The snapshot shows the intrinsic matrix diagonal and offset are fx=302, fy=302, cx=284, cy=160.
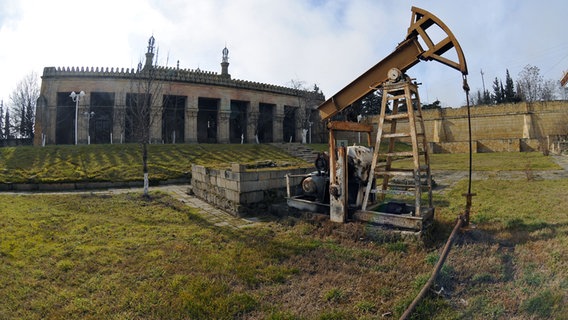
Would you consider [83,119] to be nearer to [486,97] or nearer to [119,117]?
[119,117]

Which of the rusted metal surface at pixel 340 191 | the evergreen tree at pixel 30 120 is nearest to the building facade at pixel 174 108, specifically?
the evergreen tree at pixel 30 120

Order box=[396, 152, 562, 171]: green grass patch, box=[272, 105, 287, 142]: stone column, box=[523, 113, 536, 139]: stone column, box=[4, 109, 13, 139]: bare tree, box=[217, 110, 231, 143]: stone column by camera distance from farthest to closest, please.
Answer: box=[4, 109, 13, 139]: bare tree
box=[523, 113, 536, 139]: stone column
box=[272, 105, 287, 142]: stone column
box=[217, 110, 231, 143]: stone column
box=[396, 152, 562, 171]: green grass patch

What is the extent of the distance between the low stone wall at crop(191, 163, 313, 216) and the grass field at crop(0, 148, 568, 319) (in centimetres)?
126

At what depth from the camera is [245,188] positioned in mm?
8203

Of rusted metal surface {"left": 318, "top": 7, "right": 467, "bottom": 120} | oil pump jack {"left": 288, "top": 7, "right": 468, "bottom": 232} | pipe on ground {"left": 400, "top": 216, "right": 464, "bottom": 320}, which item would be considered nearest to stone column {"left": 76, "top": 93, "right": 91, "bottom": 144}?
oil pump jack {"left": 288, "top": 7, "right": 468, "bottom": 232}

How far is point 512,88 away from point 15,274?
229 ft

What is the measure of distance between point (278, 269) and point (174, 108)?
2941 cm

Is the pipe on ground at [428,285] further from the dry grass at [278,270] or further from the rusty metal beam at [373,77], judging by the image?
the rusty metal beam at [373,77]

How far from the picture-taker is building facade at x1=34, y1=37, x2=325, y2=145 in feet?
86.1

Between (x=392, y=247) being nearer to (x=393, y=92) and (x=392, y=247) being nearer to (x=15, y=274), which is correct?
(x=393, y=92)

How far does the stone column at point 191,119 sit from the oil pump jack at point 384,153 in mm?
24962

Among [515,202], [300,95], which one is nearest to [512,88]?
[300,95]

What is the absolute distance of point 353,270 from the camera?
431 centimetres

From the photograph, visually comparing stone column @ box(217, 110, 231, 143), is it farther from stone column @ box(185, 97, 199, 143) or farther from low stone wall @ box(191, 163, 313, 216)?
low stone wall @ box(191, 163, 313, 216)
